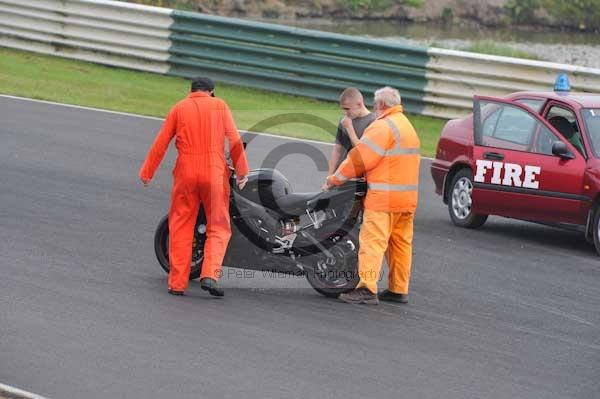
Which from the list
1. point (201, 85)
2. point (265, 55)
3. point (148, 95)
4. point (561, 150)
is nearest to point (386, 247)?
point (201, 85)

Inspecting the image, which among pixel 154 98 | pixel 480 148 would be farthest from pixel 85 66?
pixel 480 148

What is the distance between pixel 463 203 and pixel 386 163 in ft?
→ 13.0

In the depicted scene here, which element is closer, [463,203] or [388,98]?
[388,98]

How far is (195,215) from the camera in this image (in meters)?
10.2

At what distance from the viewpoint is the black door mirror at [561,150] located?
13094mm

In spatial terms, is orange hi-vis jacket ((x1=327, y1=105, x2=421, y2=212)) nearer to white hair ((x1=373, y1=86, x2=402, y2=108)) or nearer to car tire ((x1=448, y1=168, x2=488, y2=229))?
white hair ((x1=373, y1=86, x2=402, y2=108))

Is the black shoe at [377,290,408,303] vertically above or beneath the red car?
beneath

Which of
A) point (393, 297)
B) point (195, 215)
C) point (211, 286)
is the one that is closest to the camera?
point (211, 286)

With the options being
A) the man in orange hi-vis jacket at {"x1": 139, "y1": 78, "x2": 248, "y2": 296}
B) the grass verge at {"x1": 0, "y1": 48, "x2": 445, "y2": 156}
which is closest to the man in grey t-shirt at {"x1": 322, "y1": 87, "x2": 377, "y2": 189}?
the man in orange hi-vis jacket at {"x1": 139, "y1": 78, "x2": 248, "y2": 296}

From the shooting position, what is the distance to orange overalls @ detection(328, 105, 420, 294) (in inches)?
401

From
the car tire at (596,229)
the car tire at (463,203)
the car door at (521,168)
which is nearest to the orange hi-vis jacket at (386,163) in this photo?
the car tire at (596,229)

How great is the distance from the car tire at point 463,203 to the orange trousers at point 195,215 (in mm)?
4430

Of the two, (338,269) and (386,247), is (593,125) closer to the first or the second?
(386,247)

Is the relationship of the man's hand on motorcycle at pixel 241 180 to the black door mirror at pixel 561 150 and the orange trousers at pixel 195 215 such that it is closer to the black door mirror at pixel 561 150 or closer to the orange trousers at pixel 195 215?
the orange trousers at pixel 195 215
